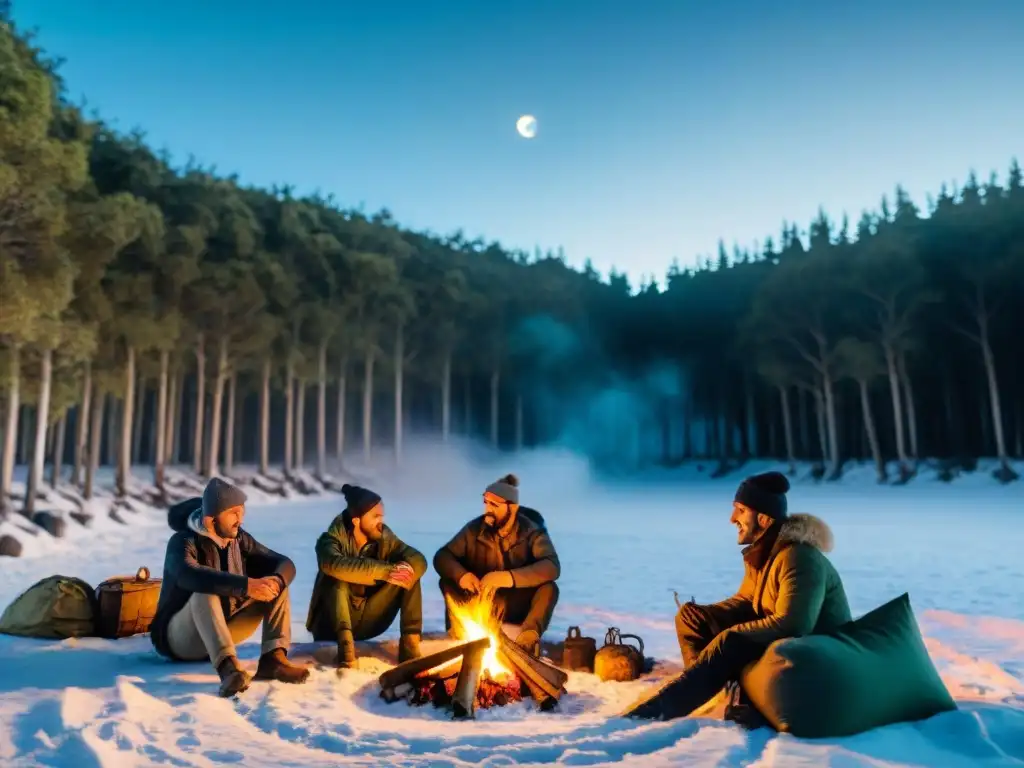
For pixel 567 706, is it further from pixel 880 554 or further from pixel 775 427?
pixel 775 427

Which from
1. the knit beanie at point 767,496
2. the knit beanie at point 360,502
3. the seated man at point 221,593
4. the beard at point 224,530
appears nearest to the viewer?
the knit beanie at point 767,496

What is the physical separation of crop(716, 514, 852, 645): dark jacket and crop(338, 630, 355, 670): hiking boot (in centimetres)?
273

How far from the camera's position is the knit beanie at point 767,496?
4.25m

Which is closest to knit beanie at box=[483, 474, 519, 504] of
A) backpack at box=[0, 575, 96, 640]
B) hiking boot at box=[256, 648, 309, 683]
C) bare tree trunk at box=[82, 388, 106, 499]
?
hiking boot at box=[256, 648, 309, 683]

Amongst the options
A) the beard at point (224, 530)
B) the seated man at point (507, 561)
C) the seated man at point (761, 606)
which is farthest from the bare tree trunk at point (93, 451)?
the seated man at point (761, 606)

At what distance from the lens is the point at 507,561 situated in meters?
5.59

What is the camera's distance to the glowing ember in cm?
465

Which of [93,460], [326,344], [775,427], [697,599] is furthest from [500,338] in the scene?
[697,599]

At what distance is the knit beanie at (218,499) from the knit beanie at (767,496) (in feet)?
10.7

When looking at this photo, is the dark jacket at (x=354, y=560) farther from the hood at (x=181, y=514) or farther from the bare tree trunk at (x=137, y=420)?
the bare tree trunk at (x=137, y=420)

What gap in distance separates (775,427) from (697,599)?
4132 cm

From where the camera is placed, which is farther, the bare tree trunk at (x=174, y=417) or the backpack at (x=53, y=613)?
the bare tree trunk at (x=174, y=417)

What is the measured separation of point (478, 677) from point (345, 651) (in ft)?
4.10

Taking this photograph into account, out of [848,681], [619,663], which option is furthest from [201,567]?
[848,681]
